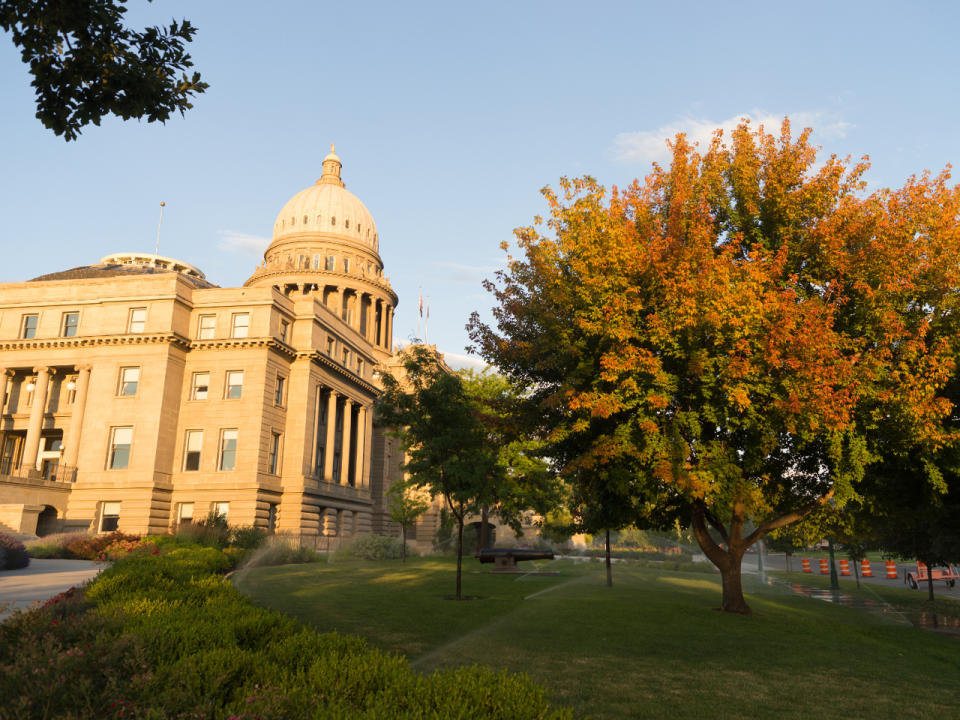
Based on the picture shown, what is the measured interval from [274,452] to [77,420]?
43.0 ft

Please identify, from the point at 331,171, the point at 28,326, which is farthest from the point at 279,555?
the point at 331,171

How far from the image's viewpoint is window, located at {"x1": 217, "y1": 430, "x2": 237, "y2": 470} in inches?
1889

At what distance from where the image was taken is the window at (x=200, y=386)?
4922 centimetres

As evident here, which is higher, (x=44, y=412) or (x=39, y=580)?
(x=44, y=412)

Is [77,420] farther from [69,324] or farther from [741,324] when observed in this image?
[741,324]

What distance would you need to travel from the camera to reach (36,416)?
4825cm

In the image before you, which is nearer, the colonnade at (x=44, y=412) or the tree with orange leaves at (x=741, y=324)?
the tree with orange leaves at (x=741, y=324)

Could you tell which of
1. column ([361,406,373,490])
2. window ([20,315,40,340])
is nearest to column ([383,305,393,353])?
column ([361,406,373,490])

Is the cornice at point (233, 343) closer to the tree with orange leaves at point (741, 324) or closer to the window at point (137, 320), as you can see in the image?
the window at point (137, 320)

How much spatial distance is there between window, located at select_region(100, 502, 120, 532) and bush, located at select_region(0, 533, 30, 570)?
18871 millimetres

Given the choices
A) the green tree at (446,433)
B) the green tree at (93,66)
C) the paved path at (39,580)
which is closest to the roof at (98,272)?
the paved path at (39,580)

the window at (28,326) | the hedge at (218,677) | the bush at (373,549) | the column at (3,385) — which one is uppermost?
the window at (28,326)

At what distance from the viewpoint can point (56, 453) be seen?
4941 cm

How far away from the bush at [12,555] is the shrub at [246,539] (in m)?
11.8
